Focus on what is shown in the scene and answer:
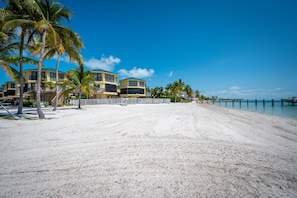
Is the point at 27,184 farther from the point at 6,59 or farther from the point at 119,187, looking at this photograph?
the point at 6,59

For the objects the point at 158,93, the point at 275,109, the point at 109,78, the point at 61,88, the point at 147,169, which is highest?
the point at 109,78

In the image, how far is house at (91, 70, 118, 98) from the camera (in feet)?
141

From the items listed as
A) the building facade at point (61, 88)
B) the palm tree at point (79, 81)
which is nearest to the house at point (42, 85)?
the building facade at point (61, 88)

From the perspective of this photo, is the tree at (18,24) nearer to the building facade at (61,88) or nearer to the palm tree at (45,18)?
the palm tree at (45,18)

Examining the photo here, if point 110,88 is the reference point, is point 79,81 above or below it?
below

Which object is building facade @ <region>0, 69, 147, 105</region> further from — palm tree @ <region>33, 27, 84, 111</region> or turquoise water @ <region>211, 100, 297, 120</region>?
turquoise water @ <region>211, 100, 297, 120</region>

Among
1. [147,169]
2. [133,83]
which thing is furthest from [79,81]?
[133,83]

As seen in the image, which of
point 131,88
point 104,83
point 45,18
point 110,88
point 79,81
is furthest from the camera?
point 131,88

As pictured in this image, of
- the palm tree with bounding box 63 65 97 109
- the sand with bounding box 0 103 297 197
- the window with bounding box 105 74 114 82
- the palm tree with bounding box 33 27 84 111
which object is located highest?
the window with bounding box 105 74 114 82

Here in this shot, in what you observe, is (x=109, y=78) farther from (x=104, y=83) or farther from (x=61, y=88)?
(x=61, y=88)

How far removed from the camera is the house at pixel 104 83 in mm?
43000

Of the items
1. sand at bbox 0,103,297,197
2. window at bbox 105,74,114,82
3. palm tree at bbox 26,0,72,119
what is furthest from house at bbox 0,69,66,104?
sand at bbox 0,103,297,197

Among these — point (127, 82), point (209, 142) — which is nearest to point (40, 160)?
point (209, 142)

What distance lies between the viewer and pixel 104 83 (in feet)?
144
